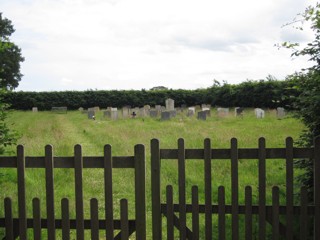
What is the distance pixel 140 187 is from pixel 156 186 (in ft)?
0.58

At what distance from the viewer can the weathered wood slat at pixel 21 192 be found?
4.42 m

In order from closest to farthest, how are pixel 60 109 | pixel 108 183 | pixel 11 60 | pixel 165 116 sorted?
pixel 108 183 < pixel 165 116 < pixel 60 109 < pixel 11 60

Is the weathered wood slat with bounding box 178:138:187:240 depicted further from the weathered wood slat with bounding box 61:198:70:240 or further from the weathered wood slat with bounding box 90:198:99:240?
the weathered wood slat with bounding box 61:198:70:240

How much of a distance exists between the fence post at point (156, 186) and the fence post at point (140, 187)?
0.12 meters

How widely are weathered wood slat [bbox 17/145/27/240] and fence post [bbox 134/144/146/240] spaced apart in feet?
4.11

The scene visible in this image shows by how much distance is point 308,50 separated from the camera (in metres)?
5.93

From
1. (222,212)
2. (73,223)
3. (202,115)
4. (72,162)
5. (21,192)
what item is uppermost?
(72,162)

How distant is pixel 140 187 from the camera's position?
432cm

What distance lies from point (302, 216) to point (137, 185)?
187cm

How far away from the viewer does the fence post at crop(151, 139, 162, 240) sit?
14.3 ft

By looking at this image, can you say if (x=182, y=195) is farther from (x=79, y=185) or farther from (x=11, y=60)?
(x=11, y=60)

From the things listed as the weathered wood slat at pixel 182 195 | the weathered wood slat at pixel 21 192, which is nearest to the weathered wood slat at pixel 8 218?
the weathered wood slat at pixel 21 192

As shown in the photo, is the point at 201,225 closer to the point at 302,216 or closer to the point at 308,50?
the point at 302,216

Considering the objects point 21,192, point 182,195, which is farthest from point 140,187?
point 21,192
